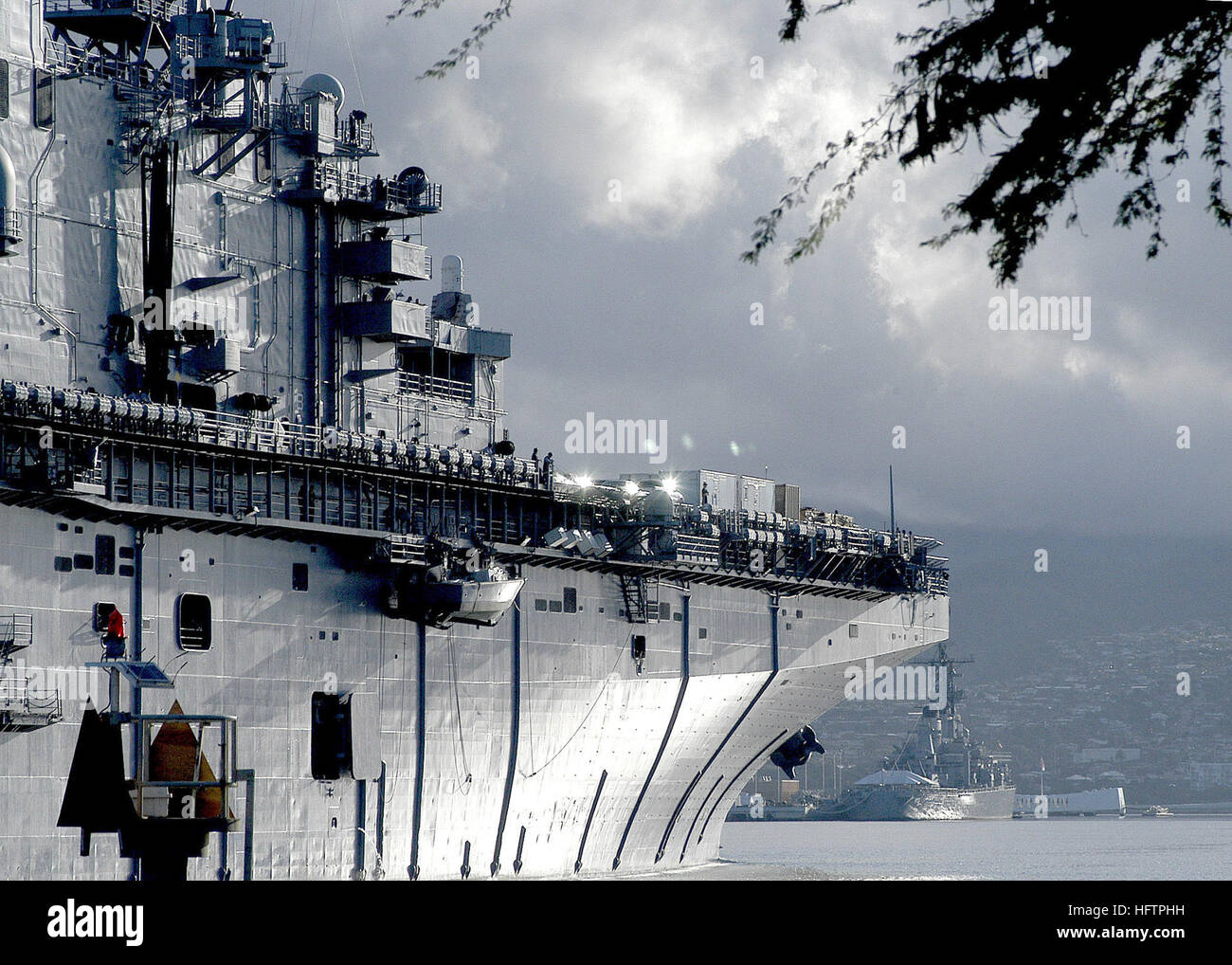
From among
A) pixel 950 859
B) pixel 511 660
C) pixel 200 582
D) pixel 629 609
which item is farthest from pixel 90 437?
pixel 950 859

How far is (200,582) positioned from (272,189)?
1303 cm

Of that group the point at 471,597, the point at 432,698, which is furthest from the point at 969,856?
the point at 471,597

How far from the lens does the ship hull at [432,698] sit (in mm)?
43938

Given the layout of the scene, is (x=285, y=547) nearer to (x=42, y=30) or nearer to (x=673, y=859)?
(x=42, y=30)

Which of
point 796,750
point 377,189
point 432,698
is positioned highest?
point 377,189

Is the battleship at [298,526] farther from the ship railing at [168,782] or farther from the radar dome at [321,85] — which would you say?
the ship railing at [168,782]

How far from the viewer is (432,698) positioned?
5341 cm

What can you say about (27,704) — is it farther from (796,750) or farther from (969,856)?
(969,856)

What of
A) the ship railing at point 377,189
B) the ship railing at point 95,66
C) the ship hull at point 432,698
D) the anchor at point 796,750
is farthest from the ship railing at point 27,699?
the anchor at point 796,750

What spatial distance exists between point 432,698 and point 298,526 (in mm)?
7178

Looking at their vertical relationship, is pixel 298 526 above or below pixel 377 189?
below

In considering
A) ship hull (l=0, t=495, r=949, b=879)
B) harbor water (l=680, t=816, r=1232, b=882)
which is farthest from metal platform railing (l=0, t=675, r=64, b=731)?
harbor water (l=680, t=816, r=1232, b=882)

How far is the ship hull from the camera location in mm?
43938

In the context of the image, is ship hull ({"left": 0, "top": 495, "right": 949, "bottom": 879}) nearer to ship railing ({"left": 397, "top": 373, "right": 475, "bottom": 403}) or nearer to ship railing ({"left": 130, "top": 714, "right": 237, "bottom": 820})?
ship railing ({"left": 397, "top": 373, "right": 475, "bottom": 403})
